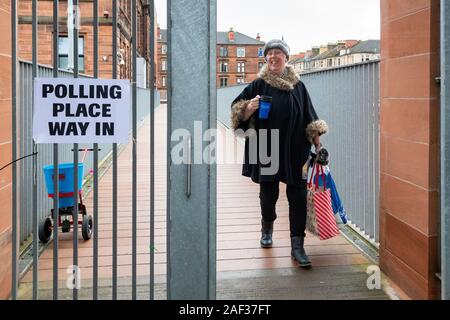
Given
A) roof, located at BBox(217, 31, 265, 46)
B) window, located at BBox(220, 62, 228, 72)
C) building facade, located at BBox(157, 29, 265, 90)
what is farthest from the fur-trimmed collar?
roof, located at BBox(217, 31, 265, 46)

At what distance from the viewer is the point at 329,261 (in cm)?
443

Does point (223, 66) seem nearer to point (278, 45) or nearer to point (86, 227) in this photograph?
point (86, 227)

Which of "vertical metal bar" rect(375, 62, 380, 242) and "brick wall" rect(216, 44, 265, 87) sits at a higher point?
"brick wall" rect(216, 44, 265, 87)

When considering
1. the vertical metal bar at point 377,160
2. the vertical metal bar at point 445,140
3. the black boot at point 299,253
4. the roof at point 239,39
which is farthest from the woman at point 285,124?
the roof at point 239,39

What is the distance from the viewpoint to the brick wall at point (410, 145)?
3322mm

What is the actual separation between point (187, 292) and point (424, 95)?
6.12ft

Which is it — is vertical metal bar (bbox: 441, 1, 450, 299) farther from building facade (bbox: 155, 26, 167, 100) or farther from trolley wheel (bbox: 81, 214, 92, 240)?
trolley wheel (bbox: 81, 214, 92, 240)

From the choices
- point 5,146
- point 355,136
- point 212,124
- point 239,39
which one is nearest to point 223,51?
point 239,39

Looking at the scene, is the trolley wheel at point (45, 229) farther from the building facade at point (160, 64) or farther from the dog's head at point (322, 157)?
the dog's head at point (322, 157)

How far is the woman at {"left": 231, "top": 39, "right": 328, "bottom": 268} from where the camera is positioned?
4.26m

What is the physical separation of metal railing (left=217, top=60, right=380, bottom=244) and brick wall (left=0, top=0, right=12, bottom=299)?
2.86 metres

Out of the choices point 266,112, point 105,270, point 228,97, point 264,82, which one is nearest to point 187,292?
point 105,270

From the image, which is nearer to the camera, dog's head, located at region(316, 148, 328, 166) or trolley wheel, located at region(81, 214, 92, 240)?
dog's head, located at region(316, 148, 328, 166)

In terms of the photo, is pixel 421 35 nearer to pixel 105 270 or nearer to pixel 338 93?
pixel 338 93
